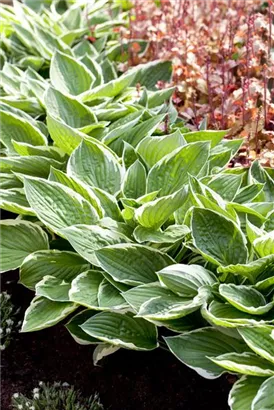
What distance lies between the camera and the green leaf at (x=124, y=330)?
202 cm

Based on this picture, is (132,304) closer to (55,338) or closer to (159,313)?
(159,313)

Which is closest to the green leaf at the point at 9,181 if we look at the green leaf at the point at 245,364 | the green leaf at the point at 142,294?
the green leaf at the point at 142,294

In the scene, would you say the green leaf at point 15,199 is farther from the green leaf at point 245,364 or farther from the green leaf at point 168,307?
the green leaf at point 245,364

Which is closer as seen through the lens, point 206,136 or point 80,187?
point 80,187

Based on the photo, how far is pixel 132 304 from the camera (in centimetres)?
195

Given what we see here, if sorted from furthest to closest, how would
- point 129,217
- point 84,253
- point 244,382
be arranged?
point 129,217 < point 84,253 < point 244,382

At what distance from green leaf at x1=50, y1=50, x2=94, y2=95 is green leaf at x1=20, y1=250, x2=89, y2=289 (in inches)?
43.1

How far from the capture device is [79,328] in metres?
2.19

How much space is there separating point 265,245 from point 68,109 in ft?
4.12

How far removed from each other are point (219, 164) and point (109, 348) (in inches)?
31.9

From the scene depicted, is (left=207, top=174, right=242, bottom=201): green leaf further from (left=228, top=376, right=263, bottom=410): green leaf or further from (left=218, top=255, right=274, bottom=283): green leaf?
(left=228, top=376, right=263, bottom=410): green leaf

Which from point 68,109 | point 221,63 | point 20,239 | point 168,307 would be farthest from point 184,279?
point 221,63

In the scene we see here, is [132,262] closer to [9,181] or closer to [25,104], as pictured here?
[9,181]

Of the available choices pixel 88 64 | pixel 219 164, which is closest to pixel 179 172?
pixel 219 164
